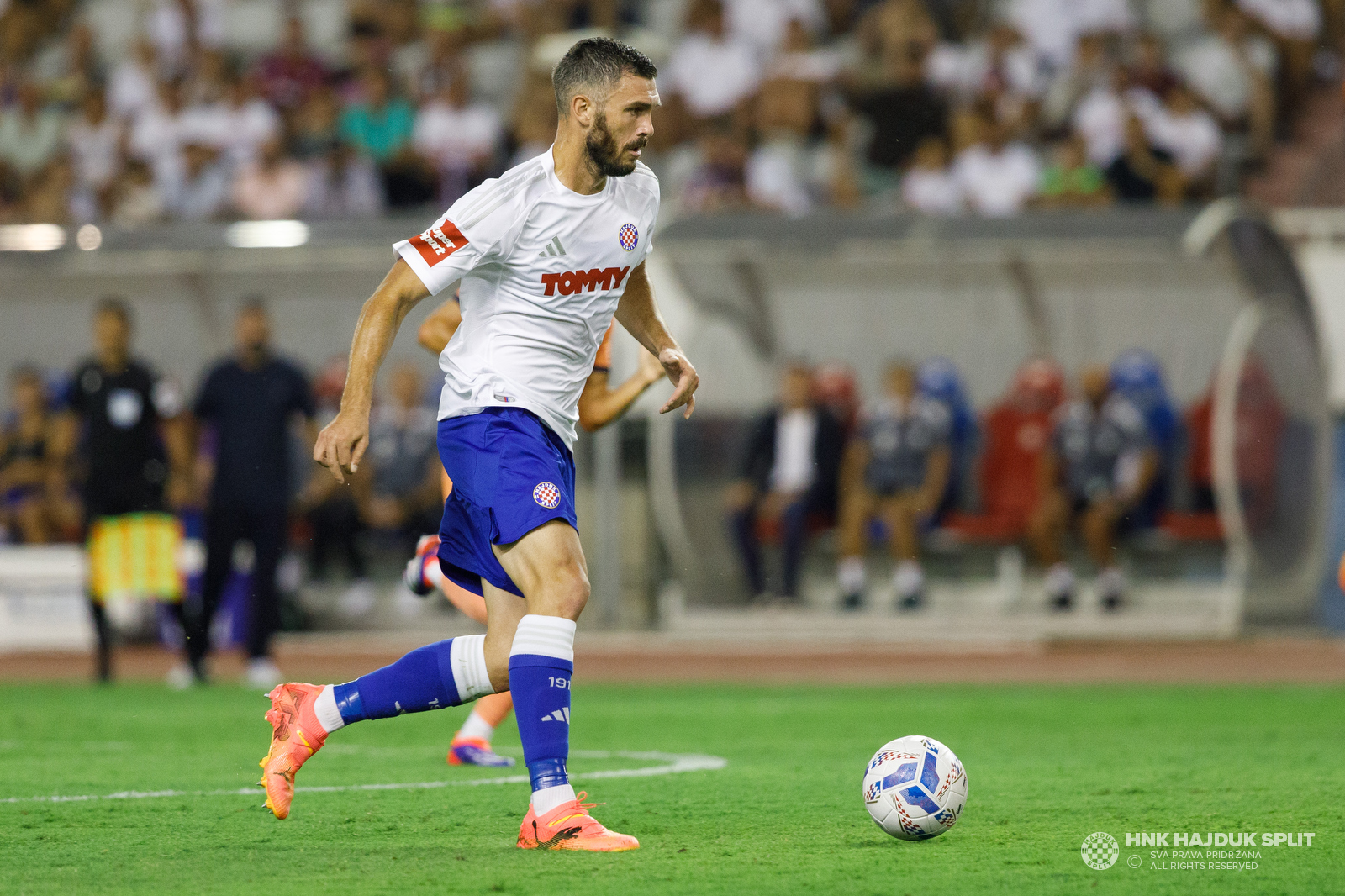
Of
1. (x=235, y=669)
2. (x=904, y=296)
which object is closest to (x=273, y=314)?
(x=235, y=669)

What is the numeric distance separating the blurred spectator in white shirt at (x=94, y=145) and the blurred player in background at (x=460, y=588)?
11912 millimetres

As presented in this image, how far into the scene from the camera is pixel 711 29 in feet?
59.4

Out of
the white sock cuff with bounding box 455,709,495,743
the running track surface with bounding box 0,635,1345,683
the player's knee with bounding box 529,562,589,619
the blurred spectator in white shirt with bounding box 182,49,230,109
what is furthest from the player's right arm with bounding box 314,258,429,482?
the blurred spectator in white shirt with bounding box 182,49,230,109

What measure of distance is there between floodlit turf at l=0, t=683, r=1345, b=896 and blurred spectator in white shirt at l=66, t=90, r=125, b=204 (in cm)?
921

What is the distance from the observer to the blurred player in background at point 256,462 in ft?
38.5

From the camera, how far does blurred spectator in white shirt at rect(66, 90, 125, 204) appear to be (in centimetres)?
1794

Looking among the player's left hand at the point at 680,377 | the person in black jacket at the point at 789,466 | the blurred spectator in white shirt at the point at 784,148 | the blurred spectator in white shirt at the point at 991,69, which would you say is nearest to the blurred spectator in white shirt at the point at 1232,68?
the blurred spectator in white shirt at the point at 991,69

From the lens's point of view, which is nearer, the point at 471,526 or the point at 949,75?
the point at 471,526

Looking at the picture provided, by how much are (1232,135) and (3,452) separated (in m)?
11.3

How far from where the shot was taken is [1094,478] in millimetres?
14586

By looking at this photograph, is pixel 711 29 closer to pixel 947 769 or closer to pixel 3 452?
pixel 3 452

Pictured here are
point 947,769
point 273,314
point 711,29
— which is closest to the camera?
point 947,769

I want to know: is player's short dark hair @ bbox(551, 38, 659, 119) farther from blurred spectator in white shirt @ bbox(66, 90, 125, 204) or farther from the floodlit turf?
blurred spectator in white shirt @ bbox(66, 90, 125, 204)

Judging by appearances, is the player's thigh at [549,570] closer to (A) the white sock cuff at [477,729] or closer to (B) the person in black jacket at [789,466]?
(A) the white sock cuff at [477,729]
